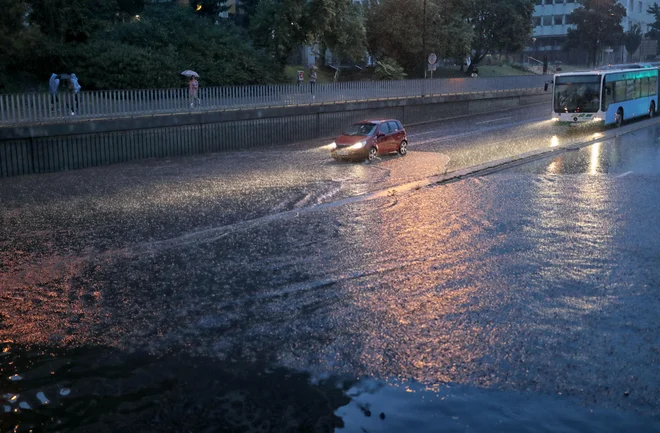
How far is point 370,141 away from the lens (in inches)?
1009

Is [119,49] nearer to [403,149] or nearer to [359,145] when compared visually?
[359,145]

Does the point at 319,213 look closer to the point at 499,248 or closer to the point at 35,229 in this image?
the point at 499,248

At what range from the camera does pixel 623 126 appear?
3434cm

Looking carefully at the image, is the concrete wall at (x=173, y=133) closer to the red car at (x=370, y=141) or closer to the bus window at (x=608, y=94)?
the red car at (x=370, y=141)

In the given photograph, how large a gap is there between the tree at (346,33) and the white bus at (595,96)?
560 inches

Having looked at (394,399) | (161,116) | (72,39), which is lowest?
(394,399)

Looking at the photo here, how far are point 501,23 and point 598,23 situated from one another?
2730 centimetres

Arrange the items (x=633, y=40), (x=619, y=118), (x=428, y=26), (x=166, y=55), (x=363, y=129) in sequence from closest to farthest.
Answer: (x=363, y=129)
(x=619, y=118)
(x=166, y=55)
(x=428, y=26)
(x=633, y=40)

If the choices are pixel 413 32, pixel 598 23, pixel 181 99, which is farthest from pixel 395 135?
pixel 598 23

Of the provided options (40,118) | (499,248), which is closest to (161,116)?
(40,118)

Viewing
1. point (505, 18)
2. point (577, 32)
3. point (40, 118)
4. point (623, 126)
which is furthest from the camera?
point (577, 32)

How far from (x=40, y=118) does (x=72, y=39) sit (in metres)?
15.2

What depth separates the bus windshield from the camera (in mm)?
32719

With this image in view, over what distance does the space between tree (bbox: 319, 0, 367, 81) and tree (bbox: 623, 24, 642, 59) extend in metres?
57.5
